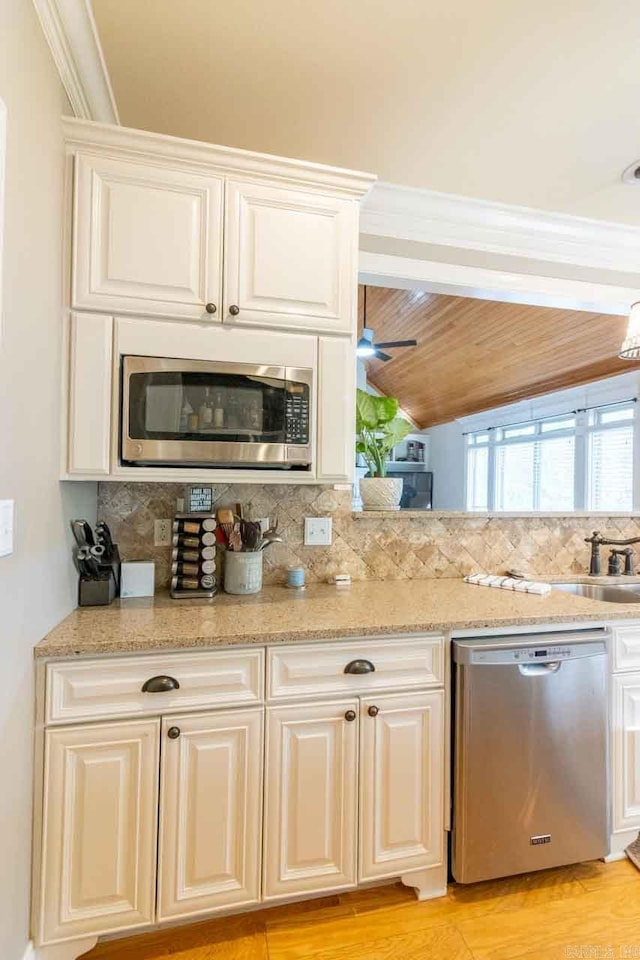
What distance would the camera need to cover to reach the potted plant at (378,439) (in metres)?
2.34

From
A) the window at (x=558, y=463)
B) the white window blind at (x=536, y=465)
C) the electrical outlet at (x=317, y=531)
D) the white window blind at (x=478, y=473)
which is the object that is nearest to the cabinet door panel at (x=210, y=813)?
the electrical outlet at (x=317, y=531)

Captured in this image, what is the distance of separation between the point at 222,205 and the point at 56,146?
1.64 feet

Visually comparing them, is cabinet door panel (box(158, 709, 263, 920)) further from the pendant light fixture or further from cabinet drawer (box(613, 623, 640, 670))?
the pendant light fixture

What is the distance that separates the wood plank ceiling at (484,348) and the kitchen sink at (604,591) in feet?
7.07

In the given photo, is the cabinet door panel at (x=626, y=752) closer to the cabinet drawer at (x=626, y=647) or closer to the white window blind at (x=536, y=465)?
the cabinet drawer at (x=626, y=647)

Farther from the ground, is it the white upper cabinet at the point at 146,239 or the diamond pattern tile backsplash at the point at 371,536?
the white upper cabinet at the point at 146,239

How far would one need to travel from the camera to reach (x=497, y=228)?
7.95 feet

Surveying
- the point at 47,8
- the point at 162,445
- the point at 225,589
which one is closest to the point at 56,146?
the point at 47,8

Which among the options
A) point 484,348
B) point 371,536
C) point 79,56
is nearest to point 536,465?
point 484,348

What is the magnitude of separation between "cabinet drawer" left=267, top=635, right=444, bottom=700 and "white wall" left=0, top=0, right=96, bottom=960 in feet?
2.16

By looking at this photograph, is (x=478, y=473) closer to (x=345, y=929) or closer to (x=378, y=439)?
(x=378, y=439)

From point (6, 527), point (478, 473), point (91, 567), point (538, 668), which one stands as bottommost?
point (538, 668)

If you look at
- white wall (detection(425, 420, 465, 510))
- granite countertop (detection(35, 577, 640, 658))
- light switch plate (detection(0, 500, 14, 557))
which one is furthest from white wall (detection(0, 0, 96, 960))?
white wall (detection(425, 420, 465, 510))

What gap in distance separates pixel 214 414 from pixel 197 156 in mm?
853
